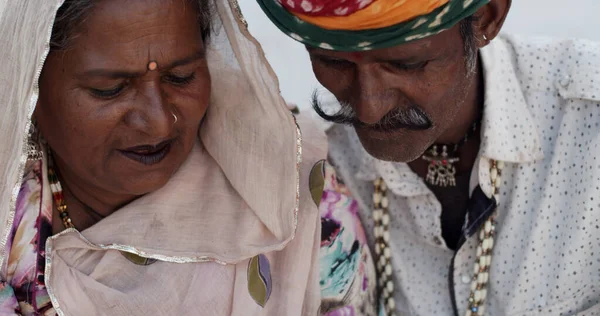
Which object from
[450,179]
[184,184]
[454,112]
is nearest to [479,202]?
[450,179]

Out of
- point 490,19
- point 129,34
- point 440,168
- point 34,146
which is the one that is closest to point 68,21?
point 129,34

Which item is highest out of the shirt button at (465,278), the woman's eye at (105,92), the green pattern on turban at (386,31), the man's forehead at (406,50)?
the green pattern on turban at (386,31)

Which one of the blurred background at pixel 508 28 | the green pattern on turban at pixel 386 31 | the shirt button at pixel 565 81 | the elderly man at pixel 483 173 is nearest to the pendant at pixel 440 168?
the elderly man at pixel 483 173

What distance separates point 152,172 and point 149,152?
5 centimetres

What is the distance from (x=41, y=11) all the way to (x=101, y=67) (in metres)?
0.16

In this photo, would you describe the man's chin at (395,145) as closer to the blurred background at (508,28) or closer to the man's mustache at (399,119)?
the man's mustache at (399,119)

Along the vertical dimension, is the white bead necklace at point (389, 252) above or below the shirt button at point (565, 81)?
below

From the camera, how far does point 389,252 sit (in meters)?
2.48

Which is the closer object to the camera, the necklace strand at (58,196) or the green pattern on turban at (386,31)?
the green pattern on turban at (386,31)

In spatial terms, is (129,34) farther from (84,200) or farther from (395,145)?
(395,145)

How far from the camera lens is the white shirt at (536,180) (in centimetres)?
225

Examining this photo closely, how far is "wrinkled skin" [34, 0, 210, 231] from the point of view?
1.76m

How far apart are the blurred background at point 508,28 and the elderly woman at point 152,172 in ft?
4.44

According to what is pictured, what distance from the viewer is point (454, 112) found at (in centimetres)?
215
